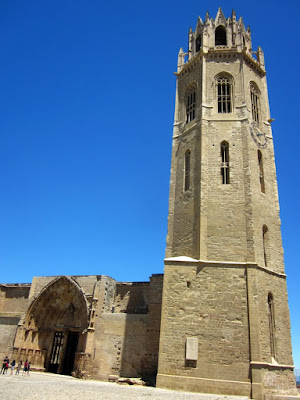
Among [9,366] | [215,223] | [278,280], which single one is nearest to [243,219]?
[215,223]

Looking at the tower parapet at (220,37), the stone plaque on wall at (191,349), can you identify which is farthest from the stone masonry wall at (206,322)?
the tower parapet at (220,37)

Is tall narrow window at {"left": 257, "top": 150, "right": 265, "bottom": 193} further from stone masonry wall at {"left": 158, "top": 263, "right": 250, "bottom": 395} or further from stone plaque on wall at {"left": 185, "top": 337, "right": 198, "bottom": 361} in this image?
stone plaque on wall at {"left": 185, "top": 337, "right": 198, "bottom": 361}

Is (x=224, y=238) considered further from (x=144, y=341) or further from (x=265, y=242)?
(x=144, y=341)

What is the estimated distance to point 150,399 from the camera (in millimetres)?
11117

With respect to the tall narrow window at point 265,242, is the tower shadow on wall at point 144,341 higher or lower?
lower

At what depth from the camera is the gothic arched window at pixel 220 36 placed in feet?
84.4

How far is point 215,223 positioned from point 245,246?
200 centimetres

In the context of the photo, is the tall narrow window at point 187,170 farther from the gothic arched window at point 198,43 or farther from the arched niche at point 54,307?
the arched niche at point 54,307

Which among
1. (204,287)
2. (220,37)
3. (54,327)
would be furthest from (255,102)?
(54,327)

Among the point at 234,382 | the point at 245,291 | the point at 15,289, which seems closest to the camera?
the point at 234,382

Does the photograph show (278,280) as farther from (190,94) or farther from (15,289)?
(15,289)

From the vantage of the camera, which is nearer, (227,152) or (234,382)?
(234,382)

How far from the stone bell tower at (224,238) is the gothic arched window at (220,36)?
0.63 metres

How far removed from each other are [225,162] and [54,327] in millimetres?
16182
